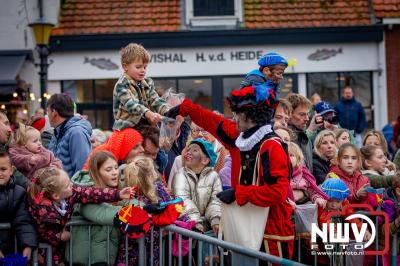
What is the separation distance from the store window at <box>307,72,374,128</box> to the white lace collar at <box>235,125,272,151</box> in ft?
50.0

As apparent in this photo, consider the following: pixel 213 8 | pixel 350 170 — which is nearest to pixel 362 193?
pixel 350 170

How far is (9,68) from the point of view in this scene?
20.0 m

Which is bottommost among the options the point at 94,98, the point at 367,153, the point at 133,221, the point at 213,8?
the point at 133,221

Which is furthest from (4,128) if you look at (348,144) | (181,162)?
(348,144)

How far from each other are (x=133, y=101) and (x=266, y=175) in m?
1.73

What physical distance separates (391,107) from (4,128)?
15.4 m

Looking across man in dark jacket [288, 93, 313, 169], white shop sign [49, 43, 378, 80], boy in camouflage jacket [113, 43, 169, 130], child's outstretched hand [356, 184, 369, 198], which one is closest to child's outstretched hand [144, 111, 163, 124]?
boy in camouflage jacket [113, 43, 169, 130]

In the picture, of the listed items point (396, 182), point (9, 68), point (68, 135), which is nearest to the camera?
point (396, 182)

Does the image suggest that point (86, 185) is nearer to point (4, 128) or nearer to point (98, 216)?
point (98, 216)

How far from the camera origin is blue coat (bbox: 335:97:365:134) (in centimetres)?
1738

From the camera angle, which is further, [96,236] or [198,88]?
[198,88]

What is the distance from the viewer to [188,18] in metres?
21.2

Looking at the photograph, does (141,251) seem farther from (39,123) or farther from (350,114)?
(350,114)

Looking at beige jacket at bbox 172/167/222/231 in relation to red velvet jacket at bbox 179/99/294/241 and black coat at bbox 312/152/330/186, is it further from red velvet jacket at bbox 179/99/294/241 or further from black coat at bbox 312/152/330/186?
black coat at bbox 312/152/330/186
